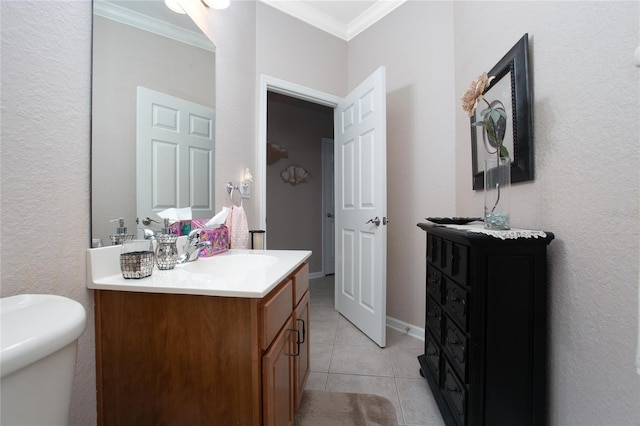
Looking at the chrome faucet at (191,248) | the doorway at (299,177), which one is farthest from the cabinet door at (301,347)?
the doorway at (299,177)

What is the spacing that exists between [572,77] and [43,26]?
5.37 ft

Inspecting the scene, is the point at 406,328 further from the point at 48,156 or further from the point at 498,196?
the point at 48,156

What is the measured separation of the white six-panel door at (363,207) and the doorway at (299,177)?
1.28 meters

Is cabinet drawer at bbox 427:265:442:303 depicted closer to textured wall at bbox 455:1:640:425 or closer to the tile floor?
textured wall at bbox 455:1:640:425

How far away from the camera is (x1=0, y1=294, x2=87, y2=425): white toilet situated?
40 cm

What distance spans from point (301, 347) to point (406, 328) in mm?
1265

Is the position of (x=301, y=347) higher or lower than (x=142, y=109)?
lower

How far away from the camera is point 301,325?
120cm

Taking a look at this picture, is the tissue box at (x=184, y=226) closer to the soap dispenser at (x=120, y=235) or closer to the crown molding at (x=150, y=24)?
the soap dispenser at (x=120, y=235)

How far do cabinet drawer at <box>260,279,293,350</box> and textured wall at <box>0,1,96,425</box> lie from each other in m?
0.56

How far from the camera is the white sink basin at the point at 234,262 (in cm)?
115

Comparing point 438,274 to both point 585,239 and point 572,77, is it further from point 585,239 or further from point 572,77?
point 572,77

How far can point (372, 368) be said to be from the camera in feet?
5.46

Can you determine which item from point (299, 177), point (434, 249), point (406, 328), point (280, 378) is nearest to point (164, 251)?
point (280, 378)
